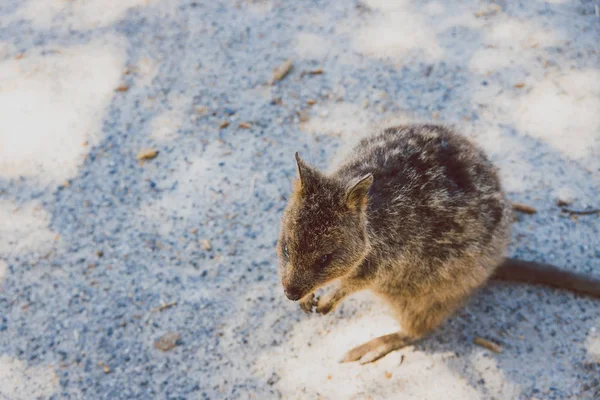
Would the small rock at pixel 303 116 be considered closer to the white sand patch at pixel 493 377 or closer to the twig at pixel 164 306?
the twig at pixel 164 306

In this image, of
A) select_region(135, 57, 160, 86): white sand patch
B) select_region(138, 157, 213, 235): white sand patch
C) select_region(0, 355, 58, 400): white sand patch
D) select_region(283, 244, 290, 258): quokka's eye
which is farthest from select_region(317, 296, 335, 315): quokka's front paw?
select_region(135, 57, 160, 86): white sand patch

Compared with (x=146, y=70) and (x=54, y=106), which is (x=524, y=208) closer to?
(x=146, y=70)

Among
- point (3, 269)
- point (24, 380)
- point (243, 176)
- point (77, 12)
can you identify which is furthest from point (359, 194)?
point (77, 12)

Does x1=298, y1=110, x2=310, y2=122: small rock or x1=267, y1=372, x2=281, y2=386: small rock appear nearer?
x1=267, y1=372, x2=281, y2=386: small rock

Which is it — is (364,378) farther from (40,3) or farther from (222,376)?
(40,3)

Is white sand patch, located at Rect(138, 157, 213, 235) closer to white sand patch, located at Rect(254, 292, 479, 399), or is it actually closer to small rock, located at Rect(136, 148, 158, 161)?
small rock, located at Rect(136, 148, 158, 161)

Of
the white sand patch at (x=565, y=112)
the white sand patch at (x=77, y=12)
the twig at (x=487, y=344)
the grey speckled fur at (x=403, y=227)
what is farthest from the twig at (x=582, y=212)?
the white sand patch at (x=77, y=12)
